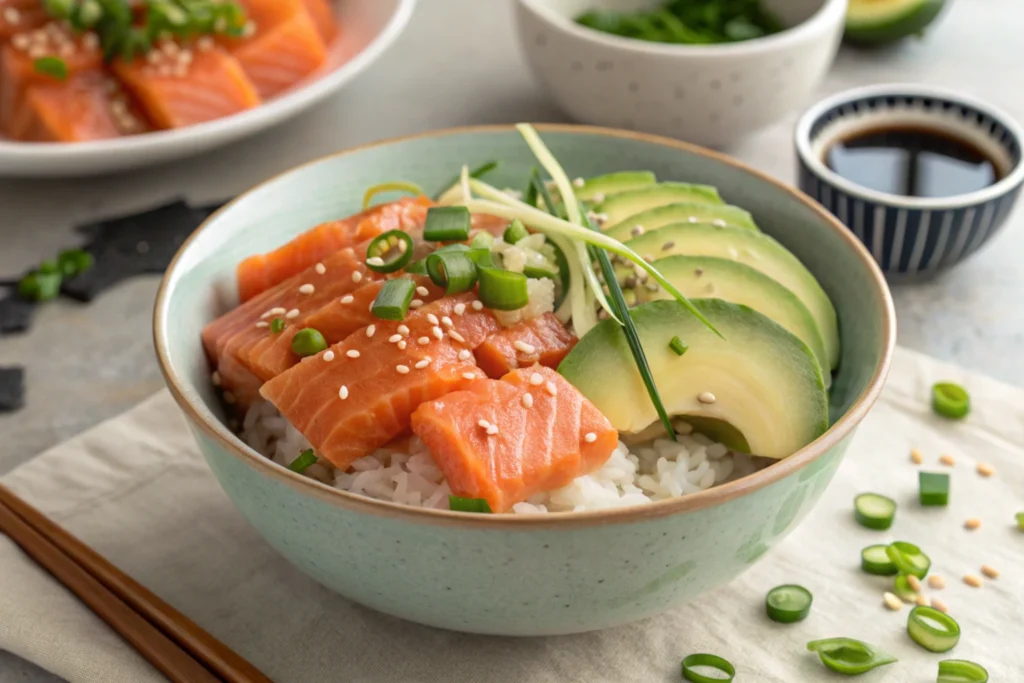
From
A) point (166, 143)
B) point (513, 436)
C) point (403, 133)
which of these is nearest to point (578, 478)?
point (513, 436)

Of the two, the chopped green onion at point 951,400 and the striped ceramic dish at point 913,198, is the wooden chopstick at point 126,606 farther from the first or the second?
the striped ceramic dish at point 913,198

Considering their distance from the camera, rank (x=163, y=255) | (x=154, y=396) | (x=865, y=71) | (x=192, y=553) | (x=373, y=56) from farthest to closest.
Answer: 1. (x=865, y=71)
2. (x=373, y=56)
3. (x=163, y=255)
4. (x=154, y=396)
5. (x=192, y=553)

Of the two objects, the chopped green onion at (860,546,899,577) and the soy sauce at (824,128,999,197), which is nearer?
the chopped green onion at (860,546,899,577)

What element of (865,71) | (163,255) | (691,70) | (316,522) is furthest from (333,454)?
(865,71)

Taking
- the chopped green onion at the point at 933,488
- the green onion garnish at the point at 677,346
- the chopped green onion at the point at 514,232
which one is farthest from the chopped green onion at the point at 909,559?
the chopped green onion at the point at 514,232

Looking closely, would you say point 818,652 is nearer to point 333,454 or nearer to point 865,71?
point 333,454

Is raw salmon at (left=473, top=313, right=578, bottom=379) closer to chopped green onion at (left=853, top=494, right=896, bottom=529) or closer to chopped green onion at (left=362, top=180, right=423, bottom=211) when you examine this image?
chopped green onion at (left=362, top=180, right=423, bottom=211)

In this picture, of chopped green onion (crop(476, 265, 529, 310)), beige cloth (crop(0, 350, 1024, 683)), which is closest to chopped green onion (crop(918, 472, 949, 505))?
beige cloth (crop(0, 350, 1024, 683))
